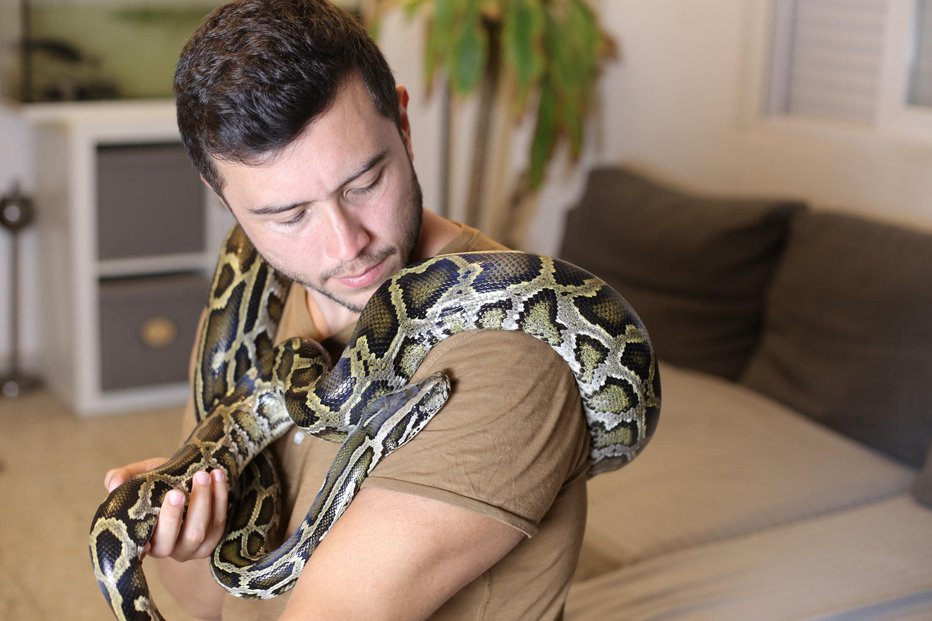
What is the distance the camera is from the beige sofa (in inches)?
93.7

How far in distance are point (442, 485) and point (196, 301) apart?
3.74 metres

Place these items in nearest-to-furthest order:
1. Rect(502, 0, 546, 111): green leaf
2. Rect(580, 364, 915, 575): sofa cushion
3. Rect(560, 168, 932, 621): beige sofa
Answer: Rect(560, 168, 932, 621): beige sofa, Rect(580, 364, 915, 575): sofa cushion, Rect(502, 0, 546, 111): green leaf

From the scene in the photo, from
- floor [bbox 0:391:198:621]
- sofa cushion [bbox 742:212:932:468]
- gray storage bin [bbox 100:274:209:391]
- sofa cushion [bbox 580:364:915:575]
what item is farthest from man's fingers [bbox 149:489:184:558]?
gray storage bin [bbox 100:274:209:391]

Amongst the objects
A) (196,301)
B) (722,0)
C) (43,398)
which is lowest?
(43,398)

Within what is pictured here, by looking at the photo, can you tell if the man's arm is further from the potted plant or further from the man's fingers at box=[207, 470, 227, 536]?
the potted plant

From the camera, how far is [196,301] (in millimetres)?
4758

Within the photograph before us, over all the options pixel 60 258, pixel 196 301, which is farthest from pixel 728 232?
pixel 60 258

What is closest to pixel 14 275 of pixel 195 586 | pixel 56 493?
pixel 56 493

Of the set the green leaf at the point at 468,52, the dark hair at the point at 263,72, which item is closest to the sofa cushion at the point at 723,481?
the dark hair at the point at 263,72

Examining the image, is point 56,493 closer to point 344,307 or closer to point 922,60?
point 344,307

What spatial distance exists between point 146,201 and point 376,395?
3409 mm

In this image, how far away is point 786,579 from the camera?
94.1 inches

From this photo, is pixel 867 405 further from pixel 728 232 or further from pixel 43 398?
pixel 43 398

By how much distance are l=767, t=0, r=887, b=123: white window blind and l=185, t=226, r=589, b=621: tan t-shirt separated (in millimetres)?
2807
